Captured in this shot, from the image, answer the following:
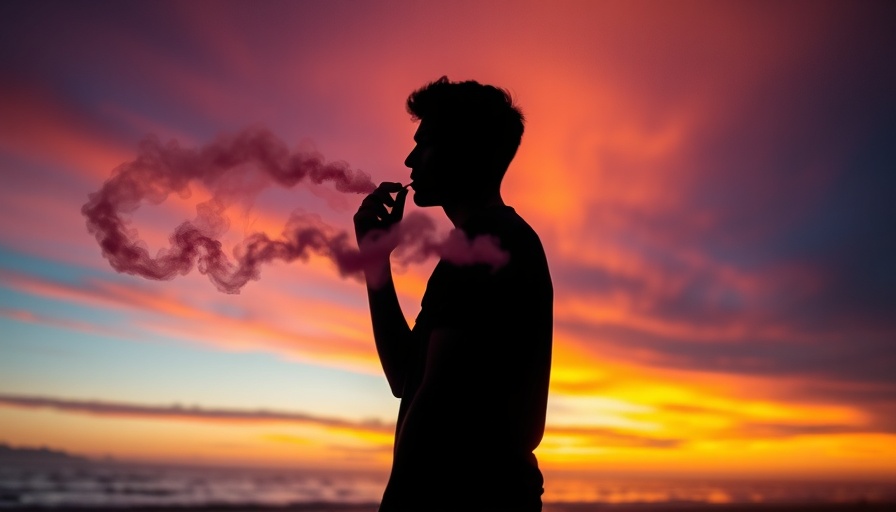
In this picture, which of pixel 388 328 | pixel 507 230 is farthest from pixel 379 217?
pixel 507 230

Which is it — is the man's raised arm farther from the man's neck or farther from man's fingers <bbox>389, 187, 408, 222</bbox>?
the man's neck

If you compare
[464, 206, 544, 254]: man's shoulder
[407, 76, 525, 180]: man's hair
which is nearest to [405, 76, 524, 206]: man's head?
[407, 76, 525, 180]: man's hair

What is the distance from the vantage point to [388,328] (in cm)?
280

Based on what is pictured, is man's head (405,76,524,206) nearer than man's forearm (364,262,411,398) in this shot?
Yes

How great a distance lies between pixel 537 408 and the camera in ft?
7.74

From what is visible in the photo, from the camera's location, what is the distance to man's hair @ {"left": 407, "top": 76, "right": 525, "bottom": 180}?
2.71m

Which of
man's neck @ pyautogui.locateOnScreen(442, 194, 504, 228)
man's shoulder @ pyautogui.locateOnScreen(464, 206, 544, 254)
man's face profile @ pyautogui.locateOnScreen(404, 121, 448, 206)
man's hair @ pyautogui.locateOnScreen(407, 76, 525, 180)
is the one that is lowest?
man's shoulder @ pyautogui.locateOnScreen(464, 206, 544, 254)

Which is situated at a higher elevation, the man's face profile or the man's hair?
the man's hair

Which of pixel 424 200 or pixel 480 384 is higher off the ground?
pixel 424 200

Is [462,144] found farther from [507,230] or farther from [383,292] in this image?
[383,292]

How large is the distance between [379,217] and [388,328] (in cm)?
42

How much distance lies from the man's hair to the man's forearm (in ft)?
1.81

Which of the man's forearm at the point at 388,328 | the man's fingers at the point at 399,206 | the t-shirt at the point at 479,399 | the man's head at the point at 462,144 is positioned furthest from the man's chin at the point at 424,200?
the t-shirt at the point at 479,399

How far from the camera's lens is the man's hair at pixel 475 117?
2.71m
